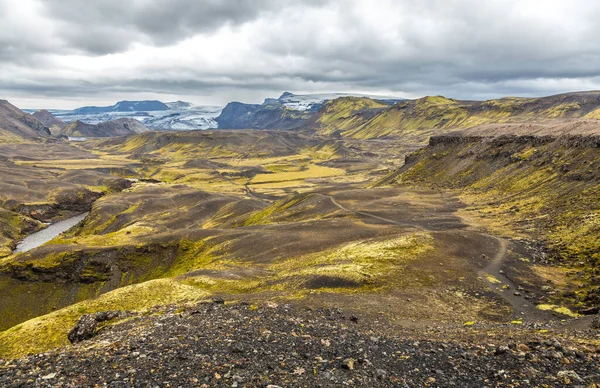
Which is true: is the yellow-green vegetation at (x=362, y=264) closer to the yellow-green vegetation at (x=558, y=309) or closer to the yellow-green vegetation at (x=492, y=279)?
the yellow-green vegetation at (x=492, y=279)

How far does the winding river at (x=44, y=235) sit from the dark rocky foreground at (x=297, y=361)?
13634 cm

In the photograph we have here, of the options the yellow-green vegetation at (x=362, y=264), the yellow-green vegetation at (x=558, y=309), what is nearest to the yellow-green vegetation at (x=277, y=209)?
the yellow-green vegetation at (x=362, y=264)

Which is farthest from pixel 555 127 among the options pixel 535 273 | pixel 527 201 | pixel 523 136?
pixel 535 273

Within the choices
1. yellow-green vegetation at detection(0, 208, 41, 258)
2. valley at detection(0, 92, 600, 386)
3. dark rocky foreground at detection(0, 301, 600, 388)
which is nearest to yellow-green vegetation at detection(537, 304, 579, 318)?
valley at detection(0, 92, 600, 386)

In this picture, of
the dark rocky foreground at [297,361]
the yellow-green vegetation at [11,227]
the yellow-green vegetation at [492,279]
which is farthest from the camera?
the yellow-green vegetation at [11,227]

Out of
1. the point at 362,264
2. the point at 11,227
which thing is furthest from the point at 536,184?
the point at 11,227

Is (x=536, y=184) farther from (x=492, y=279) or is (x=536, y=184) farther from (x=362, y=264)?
(x=362, y=264)

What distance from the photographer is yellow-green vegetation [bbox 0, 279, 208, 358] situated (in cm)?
3750

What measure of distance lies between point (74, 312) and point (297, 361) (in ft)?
123

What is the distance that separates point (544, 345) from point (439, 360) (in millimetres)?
5764

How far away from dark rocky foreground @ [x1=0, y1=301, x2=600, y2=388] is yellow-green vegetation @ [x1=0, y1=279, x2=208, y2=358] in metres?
15.4

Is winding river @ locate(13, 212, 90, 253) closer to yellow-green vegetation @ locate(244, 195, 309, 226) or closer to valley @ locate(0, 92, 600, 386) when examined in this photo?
valley @ locate(0, 92, 600, 386)

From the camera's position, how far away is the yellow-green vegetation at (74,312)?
123 ft

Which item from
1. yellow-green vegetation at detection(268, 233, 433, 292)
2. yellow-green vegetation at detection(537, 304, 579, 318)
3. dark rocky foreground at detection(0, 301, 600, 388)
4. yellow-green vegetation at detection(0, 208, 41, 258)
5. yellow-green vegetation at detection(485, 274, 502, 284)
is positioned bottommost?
yellow-green vegetation at detection(0, 208, 41, 258)
